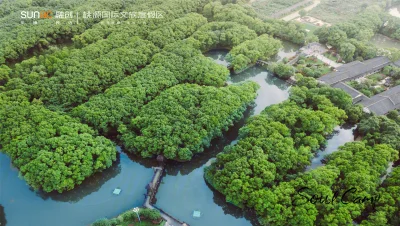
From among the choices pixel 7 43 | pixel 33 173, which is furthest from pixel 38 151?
pixel 7 43

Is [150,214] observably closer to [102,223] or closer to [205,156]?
[102,223]

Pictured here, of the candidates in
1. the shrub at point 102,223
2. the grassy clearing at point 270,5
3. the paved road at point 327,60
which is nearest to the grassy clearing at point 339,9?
the grassy clearing at point 270,5

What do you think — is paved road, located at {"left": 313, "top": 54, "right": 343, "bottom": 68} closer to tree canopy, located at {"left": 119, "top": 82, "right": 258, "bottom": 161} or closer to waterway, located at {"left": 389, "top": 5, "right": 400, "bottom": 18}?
tree canopy, located at {"left": 119, "top": 82, "right": 258, "bottom": 161}

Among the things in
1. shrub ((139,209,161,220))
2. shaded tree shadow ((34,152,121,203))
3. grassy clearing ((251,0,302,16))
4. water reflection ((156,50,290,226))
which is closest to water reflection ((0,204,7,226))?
shaded tree shadow ((34,152,121,203))

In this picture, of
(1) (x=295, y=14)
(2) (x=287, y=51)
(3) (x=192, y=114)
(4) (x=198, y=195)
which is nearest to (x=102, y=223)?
(4) (x=198, y=195)

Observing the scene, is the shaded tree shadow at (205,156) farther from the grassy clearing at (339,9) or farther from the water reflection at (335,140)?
the grassy clearing at (339,9)

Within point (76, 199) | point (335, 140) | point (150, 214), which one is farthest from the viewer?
point (335, 140)

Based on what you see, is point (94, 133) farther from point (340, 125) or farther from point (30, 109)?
point (340, 125)
